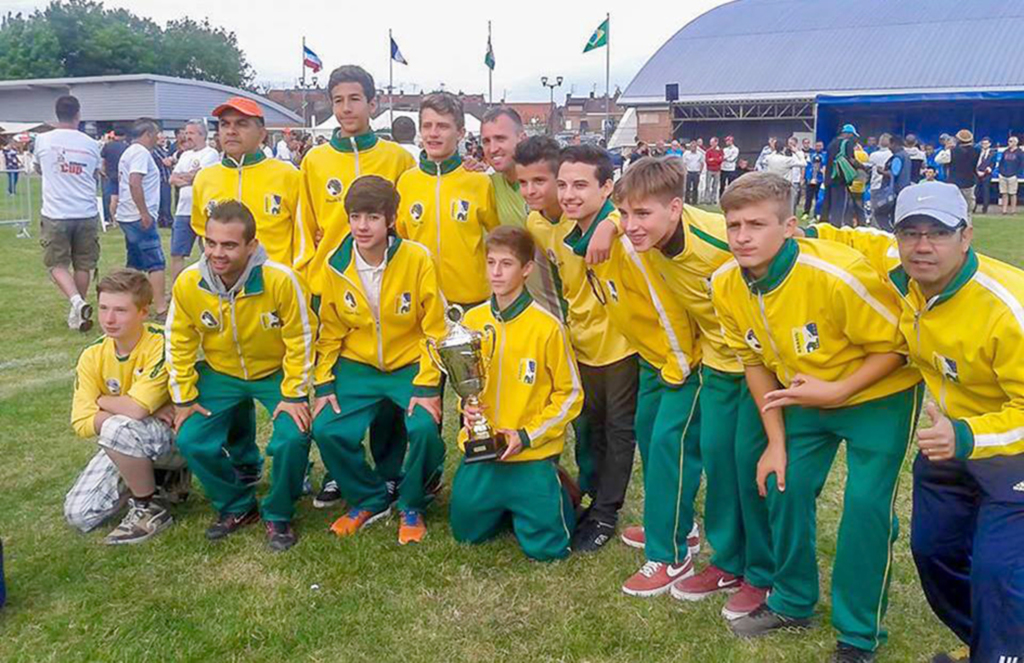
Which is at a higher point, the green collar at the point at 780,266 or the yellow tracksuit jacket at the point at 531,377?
the green collar at the point at 780,266

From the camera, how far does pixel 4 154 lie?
82.3 ft

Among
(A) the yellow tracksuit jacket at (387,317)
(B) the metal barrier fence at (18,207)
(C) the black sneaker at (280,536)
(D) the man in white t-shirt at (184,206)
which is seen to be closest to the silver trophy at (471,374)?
(A) the yellow tracksuit jacket at (387,317)

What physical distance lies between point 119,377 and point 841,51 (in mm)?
44677

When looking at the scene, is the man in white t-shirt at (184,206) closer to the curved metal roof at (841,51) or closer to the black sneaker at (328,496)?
the black sneaker at (328,496)

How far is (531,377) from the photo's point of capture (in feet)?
13.8

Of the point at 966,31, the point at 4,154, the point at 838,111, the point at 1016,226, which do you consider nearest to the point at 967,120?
the point at 838,111

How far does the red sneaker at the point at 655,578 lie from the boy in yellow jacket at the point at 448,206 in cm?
178

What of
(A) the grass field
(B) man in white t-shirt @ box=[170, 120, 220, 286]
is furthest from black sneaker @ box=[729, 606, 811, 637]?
(B) man in white t-shirt @ box=[170, 120, 220, 286]

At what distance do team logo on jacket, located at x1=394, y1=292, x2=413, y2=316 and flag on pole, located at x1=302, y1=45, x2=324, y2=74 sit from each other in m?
31.4

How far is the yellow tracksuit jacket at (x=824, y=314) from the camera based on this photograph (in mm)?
3002

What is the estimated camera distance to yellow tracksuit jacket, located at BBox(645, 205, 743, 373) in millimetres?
3566

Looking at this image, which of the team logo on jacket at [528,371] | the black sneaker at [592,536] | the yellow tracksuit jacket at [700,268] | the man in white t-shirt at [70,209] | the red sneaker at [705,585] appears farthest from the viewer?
the man in white t-shirt at [70,209]

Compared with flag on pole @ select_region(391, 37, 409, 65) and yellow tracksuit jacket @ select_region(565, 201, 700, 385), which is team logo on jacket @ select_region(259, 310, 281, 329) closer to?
yellow tracksuit jacket @ select_region(565, 201, 700, 385)

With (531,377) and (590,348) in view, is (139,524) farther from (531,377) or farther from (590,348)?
(590,348)
